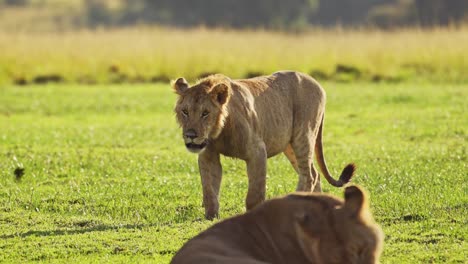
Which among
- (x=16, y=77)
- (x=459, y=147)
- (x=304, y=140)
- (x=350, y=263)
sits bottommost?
(x=16, y=77)

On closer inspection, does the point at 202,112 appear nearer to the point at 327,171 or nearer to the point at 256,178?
the point at 256,178

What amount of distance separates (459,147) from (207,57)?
13669mm

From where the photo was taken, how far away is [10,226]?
8758mm

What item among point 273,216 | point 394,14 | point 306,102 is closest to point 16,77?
point 306,102

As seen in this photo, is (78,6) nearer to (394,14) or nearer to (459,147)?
(394,14)

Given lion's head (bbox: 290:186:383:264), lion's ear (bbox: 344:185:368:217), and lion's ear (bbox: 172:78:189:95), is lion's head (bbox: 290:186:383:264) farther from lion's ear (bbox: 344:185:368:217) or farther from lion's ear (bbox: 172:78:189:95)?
lion's ear (bbox: 172:78:189:95)

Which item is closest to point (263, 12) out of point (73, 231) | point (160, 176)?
point (160, 176)

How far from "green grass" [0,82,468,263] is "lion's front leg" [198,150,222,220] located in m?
0.15

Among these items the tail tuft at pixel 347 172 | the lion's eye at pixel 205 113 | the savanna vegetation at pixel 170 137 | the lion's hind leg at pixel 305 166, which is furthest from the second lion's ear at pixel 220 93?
the lion's hind leg at pixel 305 166

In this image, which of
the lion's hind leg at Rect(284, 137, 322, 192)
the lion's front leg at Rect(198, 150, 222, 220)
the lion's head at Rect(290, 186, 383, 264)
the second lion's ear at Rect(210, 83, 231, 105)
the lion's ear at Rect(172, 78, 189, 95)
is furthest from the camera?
the lion's hind leg at Rect(284, 137, 322, 192)

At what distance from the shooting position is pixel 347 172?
8508 mm

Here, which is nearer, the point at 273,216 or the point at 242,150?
the point at 273,216

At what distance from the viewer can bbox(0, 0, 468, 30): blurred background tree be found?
51594mm

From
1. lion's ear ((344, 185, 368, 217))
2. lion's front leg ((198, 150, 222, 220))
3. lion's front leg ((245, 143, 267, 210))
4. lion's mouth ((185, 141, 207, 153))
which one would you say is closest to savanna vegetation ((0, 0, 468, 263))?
lion's front leg ((198, 150, 222, 220))
